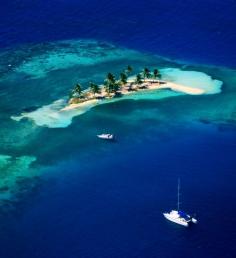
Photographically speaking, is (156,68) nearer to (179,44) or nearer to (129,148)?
(179,44)

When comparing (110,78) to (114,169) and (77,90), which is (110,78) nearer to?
(77,90)

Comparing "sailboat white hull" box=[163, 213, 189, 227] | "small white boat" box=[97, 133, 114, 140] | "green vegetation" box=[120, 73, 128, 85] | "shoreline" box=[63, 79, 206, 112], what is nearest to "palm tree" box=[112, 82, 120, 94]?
"shoreline" box=[63, 79, 206, 112]

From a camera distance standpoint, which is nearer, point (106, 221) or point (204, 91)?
point (106, 221)

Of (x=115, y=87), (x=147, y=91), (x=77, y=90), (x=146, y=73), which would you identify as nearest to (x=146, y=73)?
(x=146, y=73)

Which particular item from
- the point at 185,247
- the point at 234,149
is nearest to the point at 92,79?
the point at 234,149

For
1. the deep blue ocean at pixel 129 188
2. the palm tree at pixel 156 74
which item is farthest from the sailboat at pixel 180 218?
the palm tree at pixel 156 74

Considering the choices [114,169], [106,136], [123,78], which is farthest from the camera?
[123,78]

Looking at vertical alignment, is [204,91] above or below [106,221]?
above

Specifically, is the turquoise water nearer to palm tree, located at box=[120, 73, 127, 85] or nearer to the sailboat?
the sailboat
